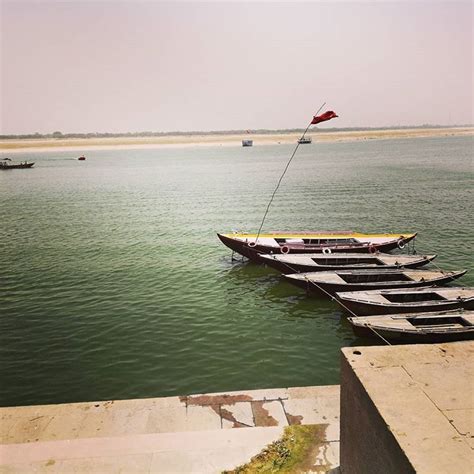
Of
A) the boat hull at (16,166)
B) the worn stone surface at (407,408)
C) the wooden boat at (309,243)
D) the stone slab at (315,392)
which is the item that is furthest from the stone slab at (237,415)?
the boat hull at (16,166)

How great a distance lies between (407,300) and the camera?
16359mm

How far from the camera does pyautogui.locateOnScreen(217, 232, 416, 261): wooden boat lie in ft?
72.1

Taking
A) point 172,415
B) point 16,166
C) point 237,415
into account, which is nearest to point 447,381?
point 237,415

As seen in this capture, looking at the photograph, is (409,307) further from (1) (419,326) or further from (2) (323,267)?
(2) (323,267)

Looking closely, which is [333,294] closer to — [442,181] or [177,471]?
[177,471]

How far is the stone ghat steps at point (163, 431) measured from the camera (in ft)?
25.4

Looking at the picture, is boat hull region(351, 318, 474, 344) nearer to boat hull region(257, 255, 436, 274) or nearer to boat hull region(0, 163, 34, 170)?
boat hull region(257, 255, 436, 274)

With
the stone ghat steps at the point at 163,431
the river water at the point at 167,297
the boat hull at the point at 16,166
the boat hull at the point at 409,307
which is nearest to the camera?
the stone ghat steps at the point at 163,431

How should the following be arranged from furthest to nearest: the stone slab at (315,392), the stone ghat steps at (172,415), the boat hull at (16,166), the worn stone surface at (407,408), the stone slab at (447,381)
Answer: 1. the boat hull at (16,166)
2. the stone slab at (315,392)
3. the stone ghat steps at (172,415)
4. the stone slab at (447,381)
5. the worn stone surface at (407,408)

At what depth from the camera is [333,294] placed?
59.2ft

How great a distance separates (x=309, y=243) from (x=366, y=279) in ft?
17.3

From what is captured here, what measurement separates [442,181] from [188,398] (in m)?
52.8

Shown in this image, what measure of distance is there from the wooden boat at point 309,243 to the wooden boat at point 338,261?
0.73 meters

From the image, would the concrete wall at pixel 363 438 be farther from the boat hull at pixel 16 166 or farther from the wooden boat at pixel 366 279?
the boat hull at pixel 16 166
